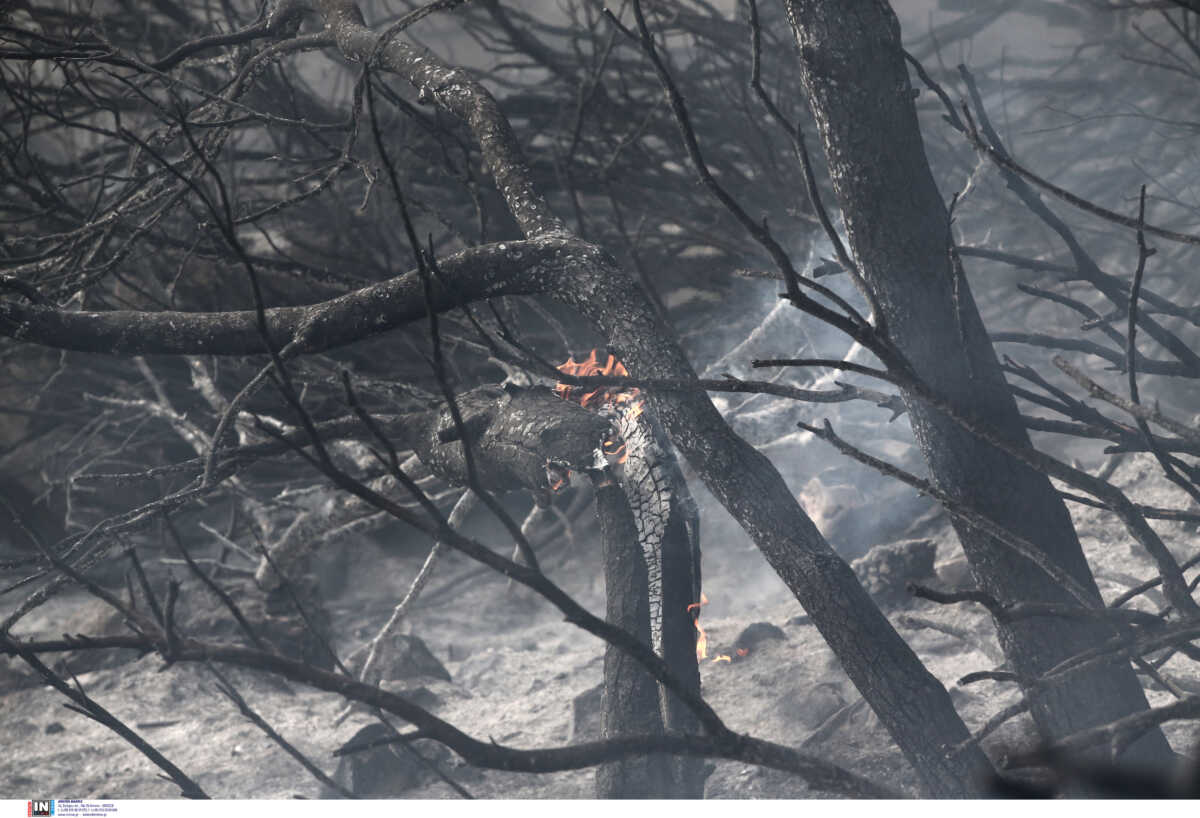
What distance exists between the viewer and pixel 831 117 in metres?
1.95

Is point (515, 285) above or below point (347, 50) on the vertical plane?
below

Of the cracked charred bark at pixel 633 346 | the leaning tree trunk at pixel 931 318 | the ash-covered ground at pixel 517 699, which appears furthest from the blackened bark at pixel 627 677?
the leaning tree trunk at pixel 931 318

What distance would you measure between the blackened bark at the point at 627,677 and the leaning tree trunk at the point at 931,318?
93 cm

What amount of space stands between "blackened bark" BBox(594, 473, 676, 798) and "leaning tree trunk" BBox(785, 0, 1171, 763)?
931 mm

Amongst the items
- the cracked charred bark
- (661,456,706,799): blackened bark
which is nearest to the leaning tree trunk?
the cracked charred bark

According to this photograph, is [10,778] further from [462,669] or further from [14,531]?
[14,531]

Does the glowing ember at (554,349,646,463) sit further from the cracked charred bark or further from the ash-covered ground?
the ash-covered ground

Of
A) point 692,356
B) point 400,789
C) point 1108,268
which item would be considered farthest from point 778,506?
point 1108,268

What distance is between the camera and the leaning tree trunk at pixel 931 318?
6.30 feet

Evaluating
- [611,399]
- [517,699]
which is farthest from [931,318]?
[517,699]

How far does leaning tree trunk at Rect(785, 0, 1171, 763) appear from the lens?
1919mm

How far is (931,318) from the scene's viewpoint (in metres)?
1.97
